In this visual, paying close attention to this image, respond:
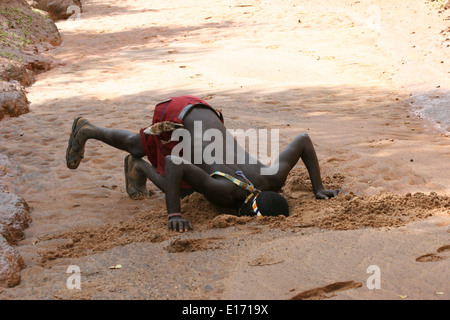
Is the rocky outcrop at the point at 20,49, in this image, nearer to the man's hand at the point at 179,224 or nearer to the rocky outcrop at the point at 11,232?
the rocky outcrop at the point at 11,232

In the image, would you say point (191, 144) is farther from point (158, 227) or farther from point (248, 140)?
point (248, 140)

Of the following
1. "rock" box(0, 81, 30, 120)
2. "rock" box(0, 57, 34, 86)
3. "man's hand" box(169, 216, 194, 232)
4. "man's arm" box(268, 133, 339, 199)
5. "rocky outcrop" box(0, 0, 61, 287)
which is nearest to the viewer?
"rocky outcrop" box(0, 0, 61, 287)

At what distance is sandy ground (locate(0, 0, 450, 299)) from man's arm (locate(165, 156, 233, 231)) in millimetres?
154

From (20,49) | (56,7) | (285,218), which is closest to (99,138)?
(285,218)

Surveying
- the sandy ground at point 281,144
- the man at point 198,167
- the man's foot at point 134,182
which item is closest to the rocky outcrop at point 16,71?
the sandy ground at point 281,144

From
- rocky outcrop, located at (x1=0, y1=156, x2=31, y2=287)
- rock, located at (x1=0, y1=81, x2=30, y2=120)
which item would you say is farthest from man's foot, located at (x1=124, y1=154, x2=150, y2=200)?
rock, located at (x1=0, y1=81, x2=30, y2=120)

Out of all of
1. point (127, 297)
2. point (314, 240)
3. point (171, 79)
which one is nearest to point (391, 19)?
point (171, 79)

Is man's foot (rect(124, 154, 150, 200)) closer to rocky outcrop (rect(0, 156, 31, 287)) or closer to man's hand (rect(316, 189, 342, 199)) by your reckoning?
rocky outcrop (rect(0, 156, 31, 287))

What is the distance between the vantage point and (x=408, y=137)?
5.55 metres

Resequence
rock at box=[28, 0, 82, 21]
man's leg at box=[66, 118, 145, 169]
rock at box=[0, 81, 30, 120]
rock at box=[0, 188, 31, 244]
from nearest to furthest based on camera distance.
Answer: rock at box=[0, 188, 31, 244] → man's leg at box=[66, 118, 145, 169] → rock at box=[0, 81, 30, 120] → rock at box=[28, 0, 82, 21]

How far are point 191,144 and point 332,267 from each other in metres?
1.50

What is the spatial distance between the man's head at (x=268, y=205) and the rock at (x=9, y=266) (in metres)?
1.52

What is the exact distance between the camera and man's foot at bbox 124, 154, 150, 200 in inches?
175

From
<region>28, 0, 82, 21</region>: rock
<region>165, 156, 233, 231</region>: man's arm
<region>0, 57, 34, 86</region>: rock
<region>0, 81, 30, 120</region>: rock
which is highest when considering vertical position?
<region>28, 0, 82, 21</region>: rock
